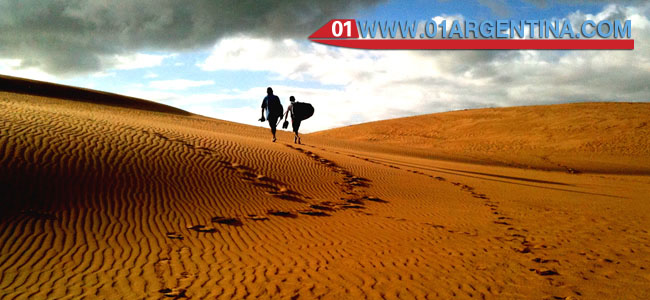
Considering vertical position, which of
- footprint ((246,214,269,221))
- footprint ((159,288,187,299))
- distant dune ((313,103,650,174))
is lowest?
footprint ((159,288,187,299))

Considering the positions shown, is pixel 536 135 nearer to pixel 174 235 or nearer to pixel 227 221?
pixel 227 221

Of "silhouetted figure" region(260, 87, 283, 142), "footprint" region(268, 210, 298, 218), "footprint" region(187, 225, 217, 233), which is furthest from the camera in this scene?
"silhouetted figure" region(260, 87, 283, 142)

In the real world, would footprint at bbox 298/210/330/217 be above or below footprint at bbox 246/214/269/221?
below

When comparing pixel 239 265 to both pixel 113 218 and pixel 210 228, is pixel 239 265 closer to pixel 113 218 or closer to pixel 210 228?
pixel 210 228

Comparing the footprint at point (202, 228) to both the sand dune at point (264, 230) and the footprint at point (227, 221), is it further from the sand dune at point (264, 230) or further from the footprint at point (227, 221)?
the footprint at point (227, 221)

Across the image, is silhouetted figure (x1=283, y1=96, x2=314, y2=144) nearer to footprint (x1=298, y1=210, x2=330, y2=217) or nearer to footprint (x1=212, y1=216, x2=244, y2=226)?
footprint (x1=298, y1=210, x2=330, y2=217)

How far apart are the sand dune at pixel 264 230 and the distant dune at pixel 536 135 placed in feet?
48.7

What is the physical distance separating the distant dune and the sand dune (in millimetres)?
14837

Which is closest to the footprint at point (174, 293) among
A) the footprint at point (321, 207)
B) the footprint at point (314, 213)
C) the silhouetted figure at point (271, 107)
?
the footprint at point (314, 213)

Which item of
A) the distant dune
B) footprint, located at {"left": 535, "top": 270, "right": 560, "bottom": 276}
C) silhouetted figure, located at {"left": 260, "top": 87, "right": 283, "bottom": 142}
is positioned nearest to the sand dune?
footprint, located at {"left": 535, "top": 270, "right": 560, "bottom": 276}

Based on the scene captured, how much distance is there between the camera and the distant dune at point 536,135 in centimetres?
2692

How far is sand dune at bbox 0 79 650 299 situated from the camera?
495 centimetres

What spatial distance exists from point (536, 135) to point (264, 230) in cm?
3554

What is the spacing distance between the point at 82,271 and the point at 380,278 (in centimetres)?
389
